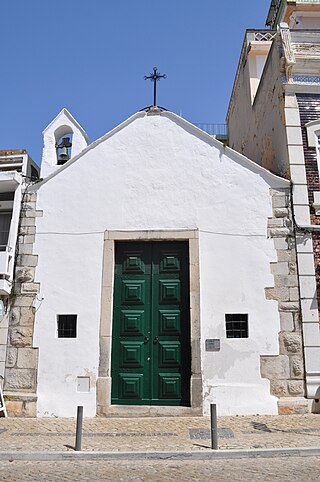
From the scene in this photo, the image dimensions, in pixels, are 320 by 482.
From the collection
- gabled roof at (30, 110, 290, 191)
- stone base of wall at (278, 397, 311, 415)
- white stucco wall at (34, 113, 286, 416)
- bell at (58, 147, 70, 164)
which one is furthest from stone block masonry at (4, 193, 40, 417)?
stone base of wall at (278, 397, 311, 415)

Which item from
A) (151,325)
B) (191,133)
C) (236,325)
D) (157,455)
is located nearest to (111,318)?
(151,325)

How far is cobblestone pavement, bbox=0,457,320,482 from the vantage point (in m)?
4.80

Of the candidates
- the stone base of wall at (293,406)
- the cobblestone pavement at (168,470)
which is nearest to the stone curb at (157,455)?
the cobblestone pavement at (168,470)

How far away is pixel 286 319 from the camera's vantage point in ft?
27.3

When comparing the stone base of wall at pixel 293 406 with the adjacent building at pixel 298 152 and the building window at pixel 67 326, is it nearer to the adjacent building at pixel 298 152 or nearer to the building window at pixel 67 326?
the adjacent building at pixel 298 152

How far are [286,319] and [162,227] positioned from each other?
302 cm

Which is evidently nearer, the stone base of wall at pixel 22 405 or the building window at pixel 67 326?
the stone base of wall at pixel 22 405

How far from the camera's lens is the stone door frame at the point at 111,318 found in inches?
317

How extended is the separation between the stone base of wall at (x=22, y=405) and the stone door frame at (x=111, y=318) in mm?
1228

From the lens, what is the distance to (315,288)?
8.41m

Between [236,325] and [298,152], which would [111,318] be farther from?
[298,152]

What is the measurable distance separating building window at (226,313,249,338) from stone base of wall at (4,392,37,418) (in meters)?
3.88

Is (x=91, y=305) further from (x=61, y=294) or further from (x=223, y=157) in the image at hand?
(x=223, y=157)

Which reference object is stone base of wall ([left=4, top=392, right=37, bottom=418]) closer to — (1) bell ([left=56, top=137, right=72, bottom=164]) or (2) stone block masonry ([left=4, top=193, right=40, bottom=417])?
(2) stone block masonry ([left=4, top=193, right=40, bottom=417])
